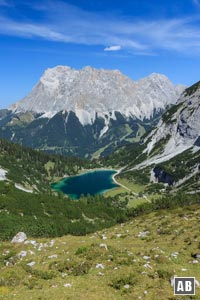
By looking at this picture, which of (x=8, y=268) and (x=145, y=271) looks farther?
(x=8, y=268)

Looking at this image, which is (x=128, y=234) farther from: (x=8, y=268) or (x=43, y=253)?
(x=8, y=268)

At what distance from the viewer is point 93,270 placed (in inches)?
1270

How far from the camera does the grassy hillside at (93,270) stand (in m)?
27.2

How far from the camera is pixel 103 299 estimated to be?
26.2 meters

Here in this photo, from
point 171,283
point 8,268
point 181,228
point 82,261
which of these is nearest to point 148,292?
point 171,283

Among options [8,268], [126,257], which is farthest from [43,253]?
[126,257]

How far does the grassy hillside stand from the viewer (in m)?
27.2

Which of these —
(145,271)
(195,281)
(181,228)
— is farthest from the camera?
(181,228)

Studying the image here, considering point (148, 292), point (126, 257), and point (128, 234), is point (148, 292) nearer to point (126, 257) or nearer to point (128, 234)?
point (126, 257)

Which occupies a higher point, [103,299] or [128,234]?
[103,299]

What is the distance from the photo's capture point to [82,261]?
112 feet

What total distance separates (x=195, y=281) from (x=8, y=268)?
18.4 m

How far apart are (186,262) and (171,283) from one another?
285 inches

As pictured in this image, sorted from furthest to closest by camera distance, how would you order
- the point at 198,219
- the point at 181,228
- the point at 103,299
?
1. the point at 198,219
2. the point at 181,228
3. the point at 103,299
